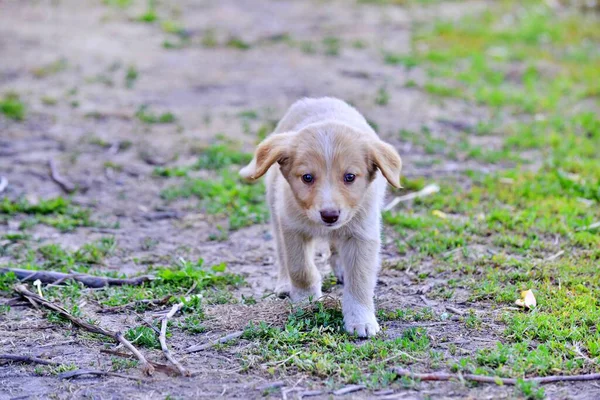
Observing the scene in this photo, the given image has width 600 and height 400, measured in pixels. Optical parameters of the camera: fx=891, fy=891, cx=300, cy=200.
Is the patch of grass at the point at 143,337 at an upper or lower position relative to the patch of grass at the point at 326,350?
lower

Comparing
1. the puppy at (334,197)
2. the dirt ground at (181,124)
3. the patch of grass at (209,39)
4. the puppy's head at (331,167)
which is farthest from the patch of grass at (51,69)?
the puppy's head at (331,167)

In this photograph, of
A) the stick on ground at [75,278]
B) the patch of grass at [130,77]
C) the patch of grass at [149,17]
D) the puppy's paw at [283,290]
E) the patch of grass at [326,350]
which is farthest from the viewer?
the patch of grass at [149,17]

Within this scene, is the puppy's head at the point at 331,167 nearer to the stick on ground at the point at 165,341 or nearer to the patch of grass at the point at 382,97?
the stick on ground at the point at 165,341

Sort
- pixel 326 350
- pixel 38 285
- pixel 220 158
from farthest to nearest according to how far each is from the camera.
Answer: pixel 220 158 → pixel 38 285 → pixel 326 350

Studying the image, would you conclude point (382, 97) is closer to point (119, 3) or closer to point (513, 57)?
point (513, 57)

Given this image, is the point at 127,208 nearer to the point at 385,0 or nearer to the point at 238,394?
the point at 238,394

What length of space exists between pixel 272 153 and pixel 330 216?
0.62 meters

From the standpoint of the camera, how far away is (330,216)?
17.4ft

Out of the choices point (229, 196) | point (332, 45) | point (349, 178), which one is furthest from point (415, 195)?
point (332, 45)

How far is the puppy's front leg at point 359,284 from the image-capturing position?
5523 millimetres

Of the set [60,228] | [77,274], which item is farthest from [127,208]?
[77,274]

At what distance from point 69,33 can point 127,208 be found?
6769 millimetres

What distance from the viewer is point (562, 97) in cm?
1170

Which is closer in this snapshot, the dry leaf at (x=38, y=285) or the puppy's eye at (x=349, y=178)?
the puppy's eye at (x=349, y=178)
